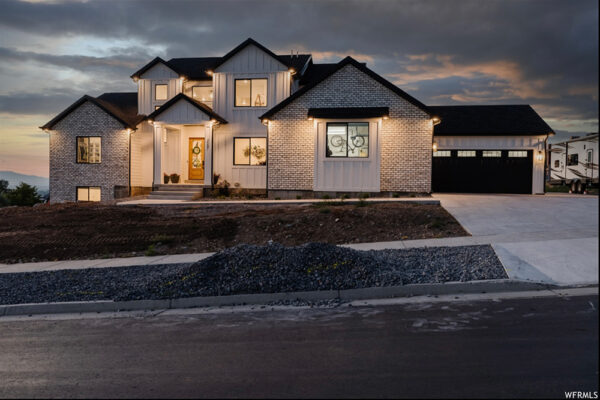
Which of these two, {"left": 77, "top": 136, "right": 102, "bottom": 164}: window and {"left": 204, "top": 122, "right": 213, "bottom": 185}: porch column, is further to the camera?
{"left": 77, "top": 136, "right": 102, "bottom": 164}: window

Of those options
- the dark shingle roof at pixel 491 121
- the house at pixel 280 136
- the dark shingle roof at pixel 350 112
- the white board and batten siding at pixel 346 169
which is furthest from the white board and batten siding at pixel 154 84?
the dark shingle roof at pixel 491 121

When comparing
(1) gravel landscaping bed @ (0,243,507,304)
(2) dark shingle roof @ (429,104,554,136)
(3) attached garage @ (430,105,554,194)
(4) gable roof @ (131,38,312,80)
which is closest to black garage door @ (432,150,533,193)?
(3) attached garage @ (430,105,554,194)

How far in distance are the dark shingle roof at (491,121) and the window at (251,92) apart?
31.4 ft

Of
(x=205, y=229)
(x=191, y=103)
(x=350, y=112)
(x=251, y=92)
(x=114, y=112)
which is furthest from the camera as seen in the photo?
(x=114, y=112)

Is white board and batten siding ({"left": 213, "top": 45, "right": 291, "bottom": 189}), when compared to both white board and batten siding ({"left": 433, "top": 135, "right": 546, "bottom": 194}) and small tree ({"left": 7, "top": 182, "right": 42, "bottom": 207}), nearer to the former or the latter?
white board and batten siding ({"left": 433, "top": 135, "right": 546, "bottom": 194})

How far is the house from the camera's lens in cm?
2183

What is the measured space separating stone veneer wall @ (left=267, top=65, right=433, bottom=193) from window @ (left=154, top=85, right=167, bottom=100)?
849cm

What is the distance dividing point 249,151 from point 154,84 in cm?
789

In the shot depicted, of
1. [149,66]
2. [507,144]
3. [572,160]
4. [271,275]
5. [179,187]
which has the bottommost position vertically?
[271,275]

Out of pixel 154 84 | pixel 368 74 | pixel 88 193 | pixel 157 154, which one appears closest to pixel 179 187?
pixel 157 154

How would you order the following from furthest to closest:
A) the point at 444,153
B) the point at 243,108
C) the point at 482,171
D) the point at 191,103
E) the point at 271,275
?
the point at 444,153 < the point at 482,171 < the point at 243,108 < the point at 191,103 < the point at 271,275

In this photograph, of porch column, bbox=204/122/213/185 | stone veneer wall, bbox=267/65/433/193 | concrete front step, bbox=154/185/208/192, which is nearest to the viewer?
stone veneer wall, bbox=267/65/433/193

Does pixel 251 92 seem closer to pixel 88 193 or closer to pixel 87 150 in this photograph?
pixel 87 150

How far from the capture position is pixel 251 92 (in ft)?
82.3
